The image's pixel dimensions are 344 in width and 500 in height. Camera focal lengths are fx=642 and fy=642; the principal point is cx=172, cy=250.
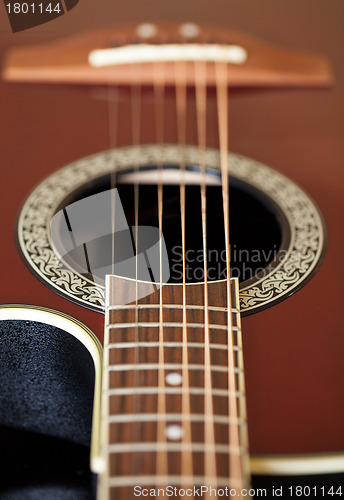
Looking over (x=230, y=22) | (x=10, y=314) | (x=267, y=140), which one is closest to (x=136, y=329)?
(x=10, y=314)

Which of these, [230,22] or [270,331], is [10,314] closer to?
[270,331]

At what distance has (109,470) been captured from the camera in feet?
2.09

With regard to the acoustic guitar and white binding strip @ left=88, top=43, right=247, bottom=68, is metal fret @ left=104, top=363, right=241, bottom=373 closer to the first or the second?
the acoustic guitar

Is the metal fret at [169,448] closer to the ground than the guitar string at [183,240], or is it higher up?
Result: closer to the ground

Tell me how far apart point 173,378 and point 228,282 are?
0.54 feet

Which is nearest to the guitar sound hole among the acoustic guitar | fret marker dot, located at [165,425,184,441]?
the acoustic guitar

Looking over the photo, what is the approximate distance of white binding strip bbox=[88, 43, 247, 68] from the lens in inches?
43.9

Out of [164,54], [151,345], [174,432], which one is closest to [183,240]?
[151,345]

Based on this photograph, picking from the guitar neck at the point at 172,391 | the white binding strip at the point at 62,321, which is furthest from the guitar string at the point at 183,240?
the white binding strip at the point at 62,321

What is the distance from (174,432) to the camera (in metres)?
0.67

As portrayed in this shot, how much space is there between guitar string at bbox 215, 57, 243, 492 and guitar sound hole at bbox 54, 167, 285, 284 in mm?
36

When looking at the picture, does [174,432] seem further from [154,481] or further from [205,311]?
[205,311]

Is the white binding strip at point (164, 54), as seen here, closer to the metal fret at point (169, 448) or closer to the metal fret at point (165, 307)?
the metal fret at point (165, 307)

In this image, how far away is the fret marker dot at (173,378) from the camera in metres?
0.72
